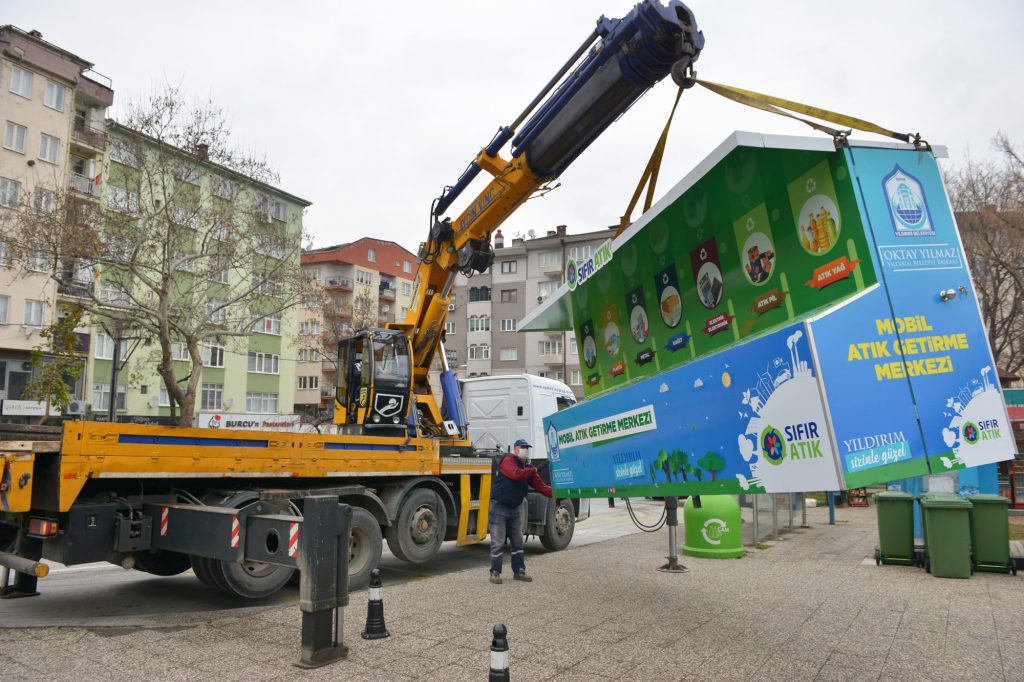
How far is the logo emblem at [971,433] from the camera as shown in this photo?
15.0 ft

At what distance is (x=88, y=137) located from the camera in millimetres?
36531

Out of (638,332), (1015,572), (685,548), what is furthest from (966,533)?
(638,332)

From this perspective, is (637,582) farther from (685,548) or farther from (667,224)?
(667,224)

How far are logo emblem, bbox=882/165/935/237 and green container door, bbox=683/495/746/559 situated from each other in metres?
7.55

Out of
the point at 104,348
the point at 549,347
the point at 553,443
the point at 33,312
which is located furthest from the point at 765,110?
the point at 549,347

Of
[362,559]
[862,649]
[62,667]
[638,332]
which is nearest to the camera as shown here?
[62,667]

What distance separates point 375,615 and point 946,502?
7526mm

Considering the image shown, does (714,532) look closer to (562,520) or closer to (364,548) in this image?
(562,520)

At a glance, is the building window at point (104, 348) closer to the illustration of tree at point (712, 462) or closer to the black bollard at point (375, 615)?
the black bollard at point (375, 615)

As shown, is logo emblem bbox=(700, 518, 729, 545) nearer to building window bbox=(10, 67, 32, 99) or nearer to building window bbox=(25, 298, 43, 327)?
building window bbox=(25, 298, 43, 327)

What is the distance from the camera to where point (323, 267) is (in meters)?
64.8

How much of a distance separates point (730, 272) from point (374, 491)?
5.17 meters

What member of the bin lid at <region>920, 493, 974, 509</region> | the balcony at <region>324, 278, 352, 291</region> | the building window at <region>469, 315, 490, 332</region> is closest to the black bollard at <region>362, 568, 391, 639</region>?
the bin lid at <region>920, 493, 974, 509</region>

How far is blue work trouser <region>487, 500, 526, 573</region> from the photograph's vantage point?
9.43 meters
